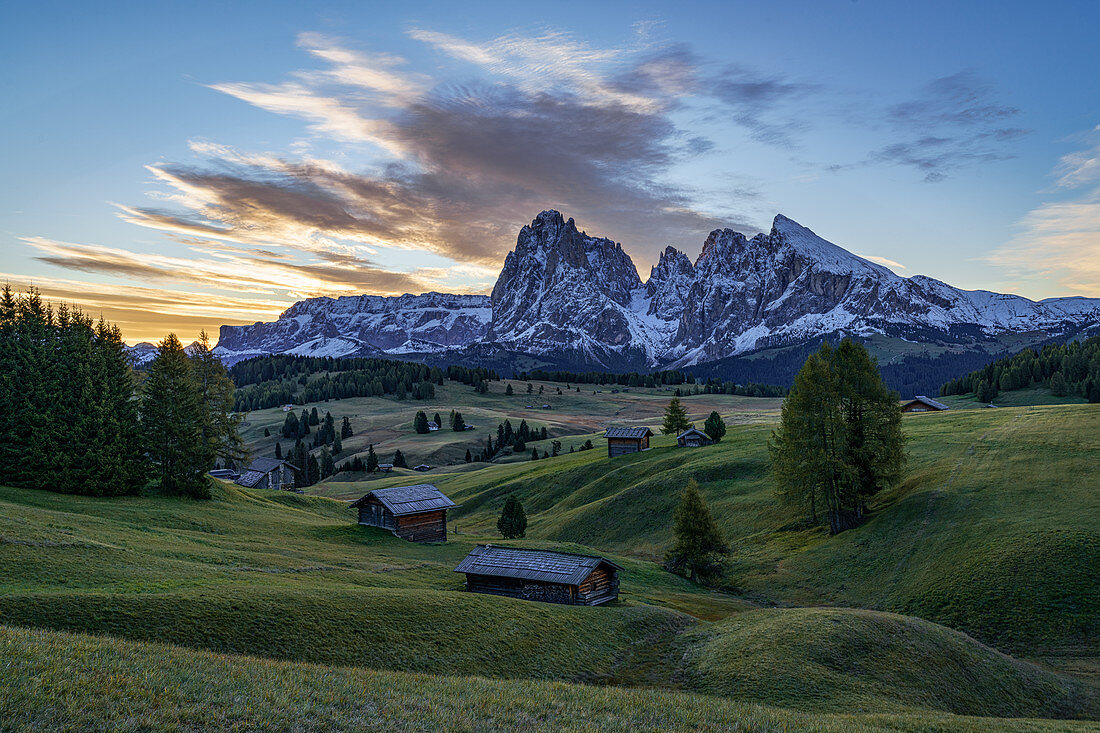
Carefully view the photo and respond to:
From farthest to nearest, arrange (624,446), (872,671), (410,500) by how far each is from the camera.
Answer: (624,446) < (410,500) < (872,671)

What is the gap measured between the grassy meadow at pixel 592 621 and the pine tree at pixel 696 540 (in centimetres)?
229

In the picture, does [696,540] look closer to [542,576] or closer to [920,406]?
[542,576]

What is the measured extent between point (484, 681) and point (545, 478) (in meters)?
72.2

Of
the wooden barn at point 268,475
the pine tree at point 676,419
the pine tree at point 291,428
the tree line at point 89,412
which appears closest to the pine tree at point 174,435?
the tree line at point 89,412

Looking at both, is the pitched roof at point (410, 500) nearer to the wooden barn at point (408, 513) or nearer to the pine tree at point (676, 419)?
the wooden barn at point (408, 513)

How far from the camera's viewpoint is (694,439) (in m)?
97.0

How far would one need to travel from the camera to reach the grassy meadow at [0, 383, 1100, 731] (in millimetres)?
17516

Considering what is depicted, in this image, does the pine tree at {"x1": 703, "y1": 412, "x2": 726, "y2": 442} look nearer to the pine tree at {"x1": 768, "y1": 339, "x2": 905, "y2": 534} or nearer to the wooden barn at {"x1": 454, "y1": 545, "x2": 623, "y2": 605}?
the pine tree at {"x1": 768, "y1": 339, "x2": 905, "y2": 534}

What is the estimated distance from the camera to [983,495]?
171 ft

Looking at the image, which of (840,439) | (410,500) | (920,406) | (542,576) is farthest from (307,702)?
(920,406)

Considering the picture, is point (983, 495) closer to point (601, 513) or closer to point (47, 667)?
point (601, 513)

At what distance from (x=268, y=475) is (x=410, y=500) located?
195 ft

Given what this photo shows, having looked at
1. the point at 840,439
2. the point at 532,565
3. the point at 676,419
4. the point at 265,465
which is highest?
the point at 840,439

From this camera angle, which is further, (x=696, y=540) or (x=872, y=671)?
(x=696, y=540)
